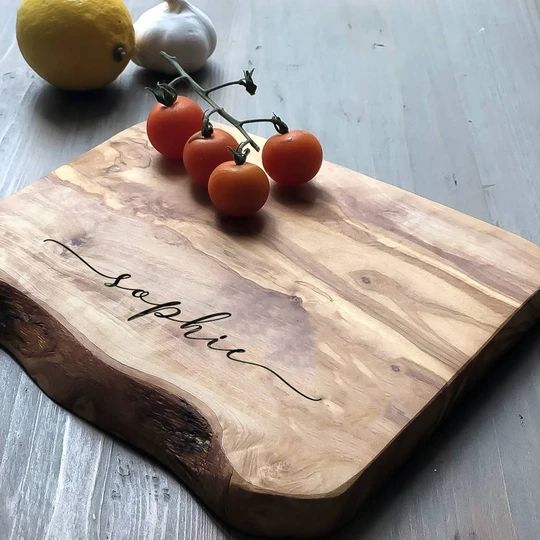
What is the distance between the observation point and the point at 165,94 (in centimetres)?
93

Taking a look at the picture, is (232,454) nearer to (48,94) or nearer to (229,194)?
(229,194)

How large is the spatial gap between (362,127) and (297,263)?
36cm

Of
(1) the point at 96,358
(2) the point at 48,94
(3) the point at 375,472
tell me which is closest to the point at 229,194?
(1) the point at 96,358

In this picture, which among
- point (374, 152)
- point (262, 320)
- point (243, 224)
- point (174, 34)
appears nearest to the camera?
point (262, 320)

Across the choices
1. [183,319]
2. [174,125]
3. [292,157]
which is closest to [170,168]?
[174,125]

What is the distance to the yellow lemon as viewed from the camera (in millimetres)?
1082

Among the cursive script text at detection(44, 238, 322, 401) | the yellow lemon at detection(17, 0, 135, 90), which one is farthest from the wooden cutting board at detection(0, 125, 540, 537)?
the yellow lemon at detection(17, 0, 135, 90)

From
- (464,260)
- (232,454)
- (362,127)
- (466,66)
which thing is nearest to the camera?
(232,454)

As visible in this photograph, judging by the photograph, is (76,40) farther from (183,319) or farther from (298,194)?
(183,319)

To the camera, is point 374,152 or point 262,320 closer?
point 262,320

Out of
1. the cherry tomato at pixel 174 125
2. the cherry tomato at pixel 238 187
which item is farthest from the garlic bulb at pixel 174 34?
the cherry tomato at pixel 238 187

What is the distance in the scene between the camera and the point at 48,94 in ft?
3.94

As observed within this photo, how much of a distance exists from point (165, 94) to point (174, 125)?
0.03 metres

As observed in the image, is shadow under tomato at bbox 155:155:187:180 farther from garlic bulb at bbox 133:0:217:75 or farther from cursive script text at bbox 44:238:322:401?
garlic bulb at bbox 133:0:217:75
